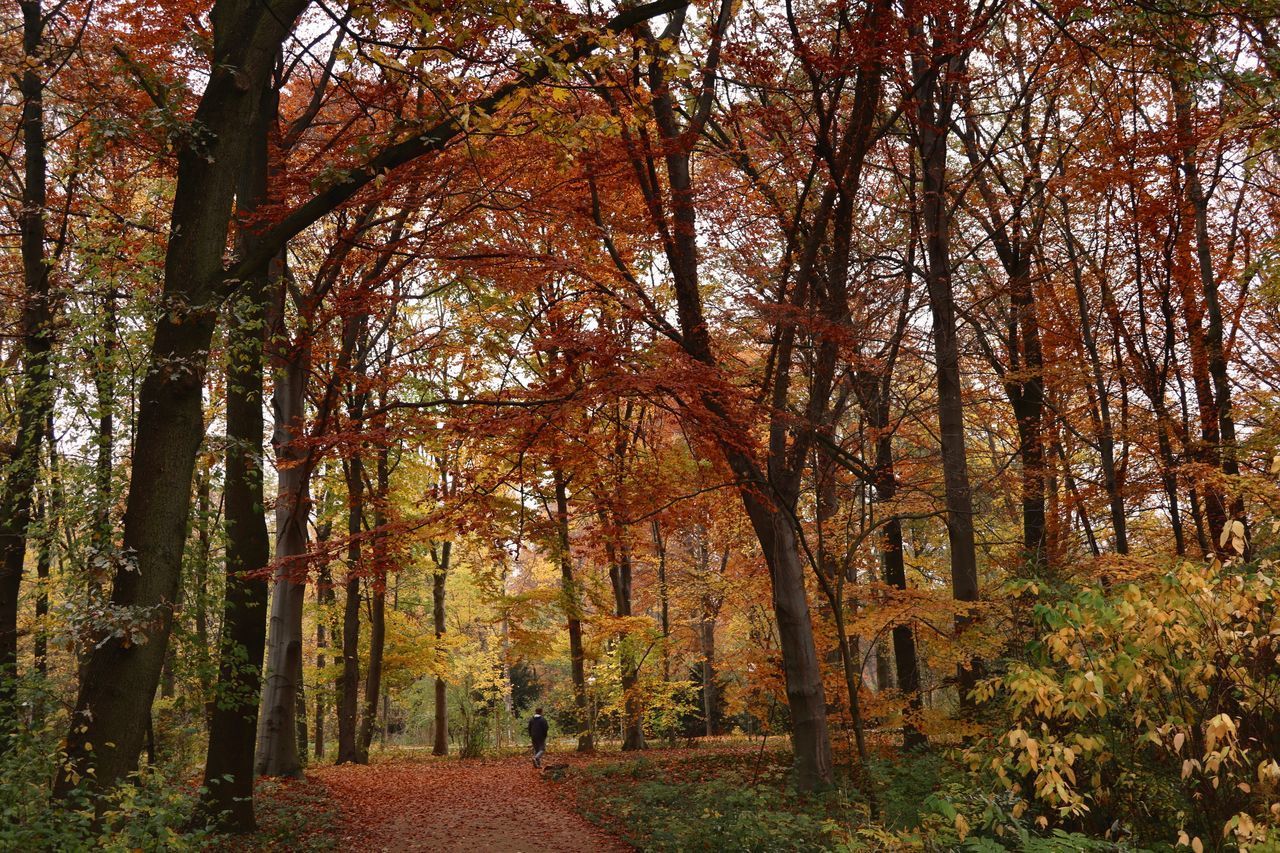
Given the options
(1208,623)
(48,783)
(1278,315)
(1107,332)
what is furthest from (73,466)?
(1278,315)

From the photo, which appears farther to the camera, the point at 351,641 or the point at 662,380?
the point at 351,641

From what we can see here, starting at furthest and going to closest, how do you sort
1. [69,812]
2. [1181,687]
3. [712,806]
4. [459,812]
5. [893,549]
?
[893,549] < [459,812] < [712,806] < [69,812] < [1181,687]

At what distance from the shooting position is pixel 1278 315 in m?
12.6

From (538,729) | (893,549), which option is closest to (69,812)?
(538,729)

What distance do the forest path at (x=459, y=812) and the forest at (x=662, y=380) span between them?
5.2 inches

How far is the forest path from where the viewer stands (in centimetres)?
942

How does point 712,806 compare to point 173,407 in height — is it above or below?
below

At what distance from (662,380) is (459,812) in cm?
→ 792

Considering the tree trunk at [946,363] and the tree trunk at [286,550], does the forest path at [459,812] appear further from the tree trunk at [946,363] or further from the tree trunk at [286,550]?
the tree trunk at [946,363]

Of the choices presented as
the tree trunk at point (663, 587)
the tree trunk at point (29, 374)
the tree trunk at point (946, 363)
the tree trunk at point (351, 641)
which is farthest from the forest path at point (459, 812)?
the tree trunk at point (946, 363)

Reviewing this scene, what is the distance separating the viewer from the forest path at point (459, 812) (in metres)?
9.42

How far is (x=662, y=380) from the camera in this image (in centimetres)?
752

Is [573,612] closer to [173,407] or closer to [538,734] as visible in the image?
[538,734]

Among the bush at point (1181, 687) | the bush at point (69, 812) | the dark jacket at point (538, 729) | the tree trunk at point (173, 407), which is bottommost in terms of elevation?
the dark jacket at point (538, 729)
